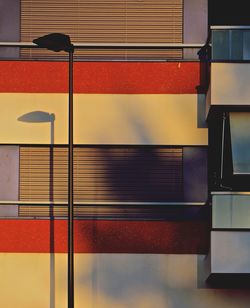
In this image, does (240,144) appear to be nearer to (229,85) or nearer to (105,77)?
(229,85)

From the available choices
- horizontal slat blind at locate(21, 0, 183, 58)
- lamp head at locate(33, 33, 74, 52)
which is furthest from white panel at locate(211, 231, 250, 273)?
lamp head at locate(33, 33, 74, 52)

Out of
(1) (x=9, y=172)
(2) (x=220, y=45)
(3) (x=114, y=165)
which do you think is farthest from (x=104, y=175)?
(2) (x=220, y=45)

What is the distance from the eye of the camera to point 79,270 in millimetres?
15164

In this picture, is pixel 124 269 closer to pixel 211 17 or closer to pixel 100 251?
pixel 100 251

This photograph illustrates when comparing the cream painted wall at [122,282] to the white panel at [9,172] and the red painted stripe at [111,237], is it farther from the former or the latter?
the white panel at [9,172]

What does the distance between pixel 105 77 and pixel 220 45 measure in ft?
8.28

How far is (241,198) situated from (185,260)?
1.86 m

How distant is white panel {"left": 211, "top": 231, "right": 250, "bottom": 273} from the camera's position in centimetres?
1419

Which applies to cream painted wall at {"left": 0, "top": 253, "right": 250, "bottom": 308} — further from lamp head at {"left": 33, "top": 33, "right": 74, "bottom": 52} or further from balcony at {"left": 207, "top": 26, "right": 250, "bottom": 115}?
lamp head at {"left": 33, "top": 33, "right": 74, "bottom": 52}

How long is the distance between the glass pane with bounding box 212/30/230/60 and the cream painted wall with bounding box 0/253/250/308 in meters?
4.03

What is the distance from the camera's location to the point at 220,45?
1474 centimetres

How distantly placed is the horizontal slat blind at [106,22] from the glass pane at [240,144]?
2166mm

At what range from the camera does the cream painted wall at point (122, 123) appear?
1551 centimetres

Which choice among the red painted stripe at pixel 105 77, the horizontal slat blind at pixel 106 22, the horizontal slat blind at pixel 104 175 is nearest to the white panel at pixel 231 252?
the horizontal slat blind at pixel 104 175
